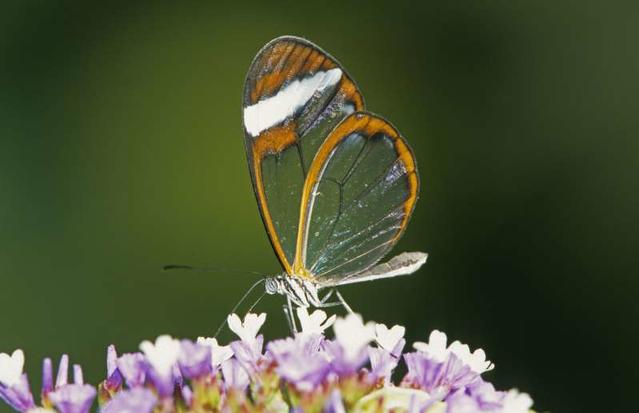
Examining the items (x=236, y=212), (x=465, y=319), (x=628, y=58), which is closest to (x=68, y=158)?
(x=236, y=212)

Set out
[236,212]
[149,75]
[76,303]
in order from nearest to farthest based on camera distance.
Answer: [76,303]
[236,212]
[149,75]

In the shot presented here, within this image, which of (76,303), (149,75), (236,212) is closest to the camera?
(76,303)

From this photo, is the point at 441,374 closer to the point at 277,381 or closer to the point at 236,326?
the point at 277,381

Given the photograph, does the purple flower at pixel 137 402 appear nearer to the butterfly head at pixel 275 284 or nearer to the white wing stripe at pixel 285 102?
the butterfly head at pixel 275 284

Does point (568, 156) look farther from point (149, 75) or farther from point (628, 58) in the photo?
point (149, 75)

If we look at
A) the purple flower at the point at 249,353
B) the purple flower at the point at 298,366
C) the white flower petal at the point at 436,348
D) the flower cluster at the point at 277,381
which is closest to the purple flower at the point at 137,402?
the flower cluster at the point at 277,381

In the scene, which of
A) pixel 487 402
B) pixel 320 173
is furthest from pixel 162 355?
pixel 320 173

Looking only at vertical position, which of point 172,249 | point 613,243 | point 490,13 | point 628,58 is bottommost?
point 613,243
